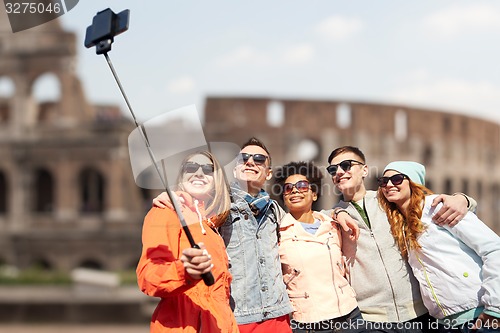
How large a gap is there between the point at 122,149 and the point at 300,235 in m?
22.3

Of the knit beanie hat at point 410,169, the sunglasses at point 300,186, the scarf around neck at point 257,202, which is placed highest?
the knit beanie hat at point 410,169

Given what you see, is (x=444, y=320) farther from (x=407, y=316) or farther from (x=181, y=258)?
(x=181, y=258)

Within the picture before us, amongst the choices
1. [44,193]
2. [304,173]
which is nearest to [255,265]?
[304,173]

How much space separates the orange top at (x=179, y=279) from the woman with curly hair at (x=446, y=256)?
1163 millimetres

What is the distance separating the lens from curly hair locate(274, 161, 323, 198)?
13.7 feet

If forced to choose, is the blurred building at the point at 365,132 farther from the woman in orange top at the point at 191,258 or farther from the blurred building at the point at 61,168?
the woman in orange top at the point at 191,258

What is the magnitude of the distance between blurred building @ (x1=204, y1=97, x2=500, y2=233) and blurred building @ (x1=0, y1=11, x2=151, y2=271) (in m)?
4.23

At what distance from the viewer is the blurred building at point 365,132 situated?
29469 millimetres

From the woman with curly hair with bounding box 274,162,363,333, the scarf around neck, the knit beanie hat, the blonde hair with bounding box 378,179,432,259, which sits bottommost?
the woman with curly hair with bounding box 274,162,363,333

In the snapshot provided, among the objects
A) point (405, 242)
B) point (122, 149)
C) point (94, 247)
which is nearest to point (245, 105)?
point (122, 149)

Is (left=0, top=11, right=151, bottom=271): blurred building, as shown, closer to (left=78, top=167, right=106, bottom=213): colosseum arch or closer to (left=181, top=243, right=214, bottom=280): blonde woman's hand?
(left=78, top=167, right=106, bottom=213): colosseum arch

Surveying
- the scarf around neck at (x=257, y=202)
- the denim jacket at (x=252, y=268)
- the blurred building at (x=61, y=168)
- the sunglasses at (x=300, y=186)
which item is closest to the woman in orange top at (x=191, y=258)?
the denim jacket at (x=252, y=268)

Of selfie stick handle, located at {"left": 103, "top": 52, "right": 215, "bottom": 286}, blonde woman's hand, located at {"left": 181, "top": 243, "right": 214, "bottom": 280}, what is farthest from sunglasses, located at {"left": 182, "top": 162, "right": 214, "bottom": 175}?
blonde woman's hand, located at {"left": 181, "top": 243, "right": 214, "bottom": 280}

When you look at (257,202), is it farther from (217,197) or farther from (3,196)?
(3,196)
